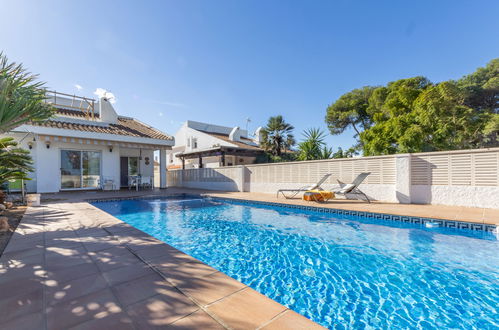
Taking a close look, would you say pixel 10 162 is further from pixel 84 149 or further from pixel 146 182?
pixel 146 182

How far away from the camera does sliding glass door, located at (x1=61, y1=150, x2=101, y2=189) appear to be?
54.9 feet

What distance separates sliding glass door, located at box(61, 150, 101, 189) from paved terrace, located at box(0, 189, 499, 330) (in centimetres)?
1485

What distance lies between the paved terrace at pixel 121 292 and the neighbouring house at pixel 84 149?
13.7m

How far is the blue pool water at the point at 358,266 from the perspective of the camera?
340 cm

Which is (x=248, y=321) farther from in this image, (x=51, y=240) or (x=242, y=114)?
(x=242, y=114)

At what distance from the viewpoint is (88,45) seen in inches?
561

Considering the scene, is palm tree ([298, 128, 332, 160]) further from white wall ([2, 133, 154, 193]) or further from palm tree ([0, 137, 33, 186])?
palm tree ([0, 137, 33, 186])

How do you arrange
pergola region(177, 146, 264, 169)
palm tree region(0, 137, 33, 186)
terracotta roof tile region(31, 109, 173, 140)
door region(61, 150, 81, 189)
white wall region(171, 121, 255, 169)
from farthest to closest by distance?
white wall region(171, 121, 255, 169), pergola region(177, 146, 264, 169), door region(61, 150, 81, 189), terracotta roof tile region(31, 109, 173, 140), palm tree region(0, 137, 33, 186)

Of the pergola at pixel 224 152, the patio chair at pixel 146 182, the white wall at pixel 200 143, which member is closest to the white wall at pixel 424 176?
the pergola at pixel 224 152

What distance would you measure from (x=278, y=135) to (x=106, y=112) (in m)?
18.2

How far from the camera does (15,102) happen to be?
15.4 ft

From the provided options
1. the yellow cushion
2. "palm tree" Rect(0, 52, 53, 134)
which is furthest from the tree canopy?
"palm tree" Rect(0, 52, 53, 134)

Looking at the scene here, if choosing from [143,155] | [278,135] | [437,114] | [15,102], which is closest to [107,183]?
[143,155]

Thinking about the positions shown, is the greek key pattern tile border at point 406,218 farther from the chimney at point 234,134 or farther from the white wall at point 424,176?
the chimney at point 234,134
